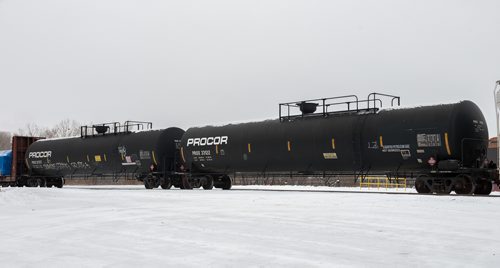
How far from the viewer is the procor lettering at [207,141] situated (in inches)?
1081

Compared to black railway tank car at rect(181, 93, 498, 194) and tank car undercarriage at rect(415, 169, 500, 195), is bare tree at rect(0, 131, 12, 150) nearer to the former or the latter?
black railway tank car at rect(181, 93, 498, 194)

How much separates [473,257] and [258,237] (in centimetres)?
336

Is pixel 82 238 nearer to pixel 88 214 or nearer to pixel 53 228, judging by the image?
pixel 53 228

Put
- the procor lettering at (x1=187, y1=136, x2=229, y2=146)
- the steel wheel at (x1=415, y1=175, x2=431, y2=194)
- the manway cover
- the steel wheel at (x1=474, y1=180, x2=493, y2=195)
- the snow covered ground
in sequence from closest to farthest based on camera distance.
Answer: the snow covered ground < the steel wheel at (x1=474, y1=180, x2=493, y2=195) < the steel wheel at (x1=415, y1=175, x2=431, y2=194) < the procor lettering at (x1=187, y1=136, x2=229, y2=146) < the manway cover

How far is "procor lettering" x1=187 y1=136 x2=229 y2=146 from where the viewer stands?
90.1ft

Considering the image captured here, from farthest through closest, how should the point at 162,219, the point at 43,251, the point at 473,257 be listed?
the point at 162,219, the point at 43,251, the point at 473,257

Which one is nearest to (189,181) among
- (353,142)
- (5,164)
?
(353,142)

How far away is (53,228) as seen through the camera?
33.6 feet

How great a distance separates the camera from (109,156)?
3225cm

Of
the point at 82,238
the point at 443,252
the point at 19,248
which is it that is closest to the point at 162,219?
the point at 82,238

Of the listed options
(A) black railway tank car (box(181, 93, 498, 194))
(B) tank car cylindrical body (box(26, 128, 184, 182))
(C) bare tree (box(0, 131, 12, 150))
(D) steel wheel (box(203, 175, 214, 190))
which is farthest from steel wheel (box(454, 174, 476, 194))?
(C) bare tree (box(0, 131, 12, 150))

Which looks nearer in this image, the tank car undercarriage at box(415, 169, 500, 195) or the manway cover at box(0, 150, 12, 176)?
the tank car undercarriage at box(415, 169, 500, 195)

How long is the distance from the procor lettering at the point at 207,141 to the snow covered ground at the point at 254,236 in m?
13.3

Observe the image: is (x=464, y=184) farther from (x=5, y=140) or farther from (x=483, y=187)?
(x=5, y=140)
